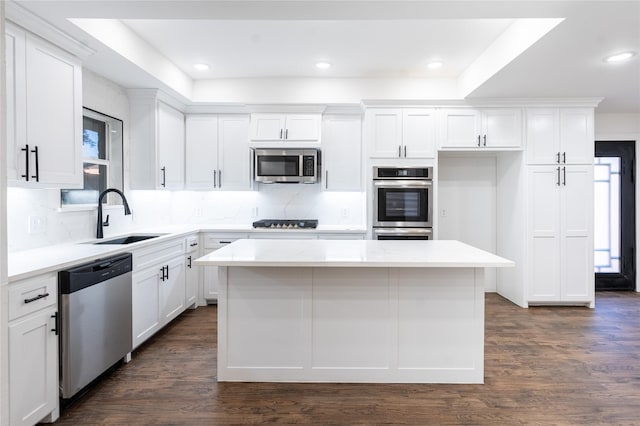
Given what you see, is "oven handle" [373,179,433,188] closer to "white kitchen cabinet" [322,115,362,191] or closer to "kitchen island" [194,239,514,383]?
"white kitchen cabinet" [322,115,362,191]

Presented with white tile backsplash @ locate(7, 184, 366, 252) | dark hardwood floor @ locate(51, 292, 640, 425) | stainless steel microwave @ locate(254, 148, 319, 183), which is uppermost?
stainless steel microwave @ locate(254, 148, 319, 183)

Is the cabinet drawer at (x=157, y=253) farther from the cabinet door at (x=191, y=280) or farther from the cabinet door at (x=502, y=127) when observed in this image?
the cabinet door at (x=502, y=127)

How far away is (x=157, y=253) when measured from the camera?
3387 millimetres

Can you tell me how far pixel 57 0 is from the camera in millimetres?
2100

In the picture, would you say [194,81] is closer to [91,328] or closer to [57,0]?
[57,0]

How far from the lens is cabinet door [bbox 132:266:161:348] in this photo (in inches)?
118

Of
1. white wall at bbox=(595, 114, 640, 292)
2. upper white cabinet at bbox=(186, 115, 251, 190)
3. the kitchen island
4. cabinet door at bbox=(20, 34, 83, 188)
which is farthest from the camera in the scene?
white wall at bbox=(595, 114, 640, 292)

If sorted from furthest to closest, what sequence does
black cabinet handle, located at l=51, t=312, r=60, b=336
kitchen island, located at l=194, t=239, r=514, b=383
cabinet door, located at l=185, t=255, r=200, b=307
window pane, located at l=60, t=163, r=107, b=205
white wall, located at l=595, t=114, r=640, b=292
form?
1. white wall, located at l=595, t=114, r=640, b=292
2. cabinet door, located at l=185, t=255, r=200, b=307
3. window pane, located at l=60, t=163, r=107, b=205
4. kitchen island, located at l=194, t=239, r=514, b=383
5. black cabinet handle, located at l=51, t=312, r=60, b=336

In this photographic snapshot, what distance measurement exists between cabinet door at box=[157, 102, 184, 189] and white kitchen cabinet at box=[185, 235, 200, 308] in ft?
2.30

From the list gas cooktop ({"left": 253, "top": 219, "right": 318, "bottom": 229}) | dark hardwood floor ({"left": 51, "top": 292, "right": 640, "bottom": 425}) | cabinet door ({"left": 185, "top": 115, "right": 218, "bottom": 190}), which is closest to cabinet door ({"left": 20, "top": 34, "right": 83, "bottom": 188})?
dark hardwood floor ({"left": 51, "top": 292, "right": 640, "bottom": 425})

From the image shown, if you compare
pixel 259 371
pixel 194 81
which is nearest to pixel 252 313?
pixel 259 371

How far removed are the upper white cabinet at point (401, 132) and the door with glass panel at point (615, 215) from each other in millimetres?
2644

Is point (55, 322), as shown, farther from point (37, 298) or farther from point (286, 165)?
point (286, 165)

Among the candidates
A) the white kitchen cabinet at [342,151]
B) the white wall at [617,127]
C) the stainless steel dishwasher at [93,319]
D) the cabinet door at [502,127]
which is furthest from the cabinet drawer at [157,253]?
the white wall at [617,127]
